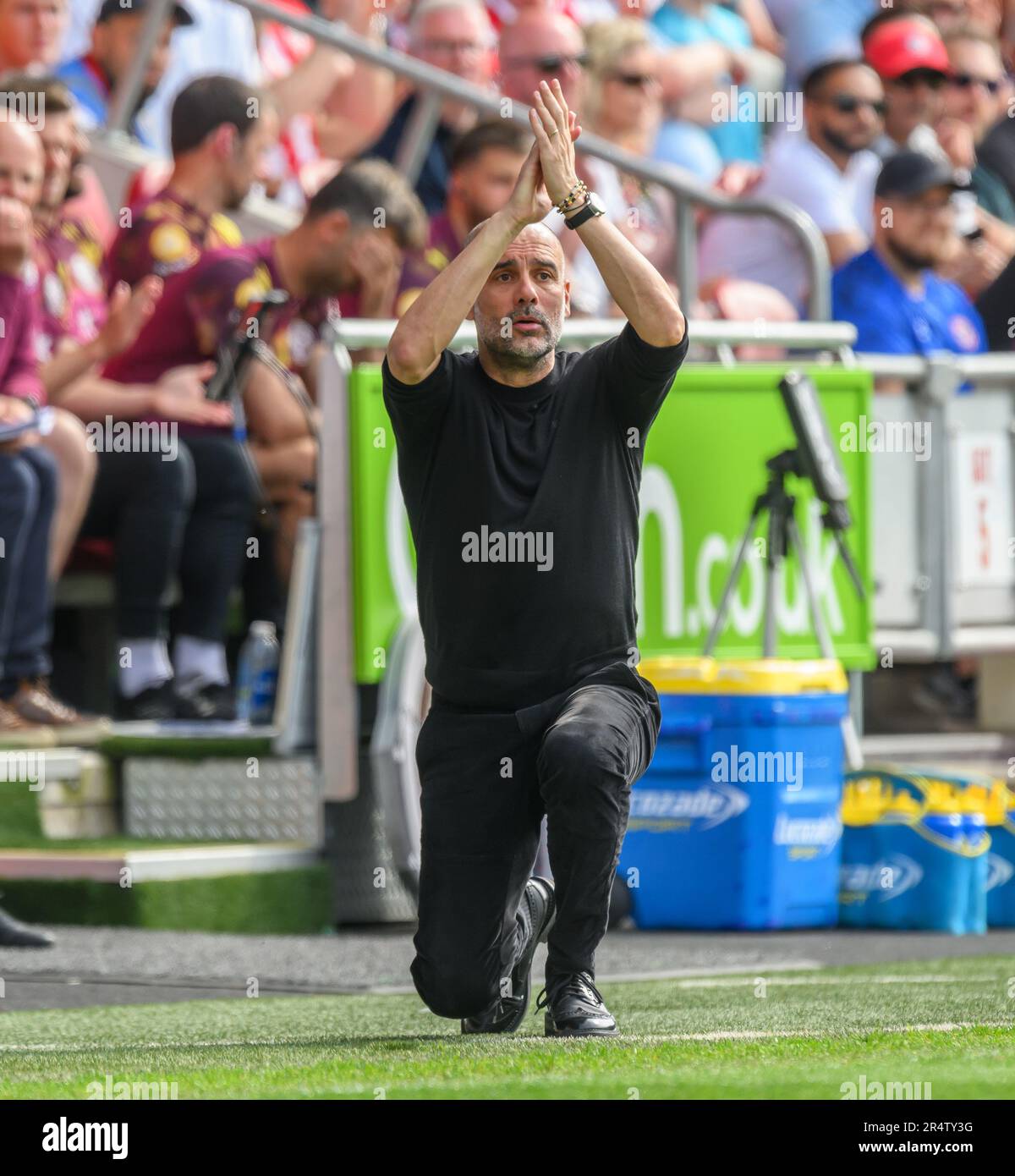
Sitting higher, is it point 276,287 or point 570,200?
point 276,287

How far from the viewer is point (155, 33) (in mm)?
11156

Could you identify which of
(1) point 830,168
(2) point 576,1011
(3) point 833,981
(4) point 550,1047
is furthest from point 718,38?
(4) point 550,1047

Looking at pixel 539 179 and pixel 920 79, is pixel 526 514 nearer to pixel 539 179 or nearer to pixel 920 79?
pixel 539 179

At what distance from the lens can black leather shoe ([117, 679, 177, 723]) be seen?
9.62m

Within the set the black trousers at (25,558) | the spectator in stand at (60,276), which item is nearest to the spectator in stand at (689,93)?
the spectator in stand at (60,276)

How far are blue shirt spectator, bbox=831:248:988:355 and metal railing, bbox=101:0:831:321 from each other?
4.7 inches

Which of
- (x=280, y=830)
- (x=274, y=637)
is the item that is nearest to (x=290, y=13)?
(x=274, y=637)

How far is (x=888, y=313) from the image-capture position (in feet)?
36.8

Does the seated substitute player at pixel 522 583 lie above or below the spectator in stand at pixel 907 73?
below

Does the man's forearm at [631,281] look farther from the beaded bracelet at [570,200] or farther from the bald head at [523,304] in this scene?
the bald head at [523,304]

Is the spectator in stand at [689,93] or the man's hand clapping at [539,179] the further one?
the spectator in stand at [689,93]

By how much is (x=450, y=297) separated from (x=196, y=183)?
16.3ft

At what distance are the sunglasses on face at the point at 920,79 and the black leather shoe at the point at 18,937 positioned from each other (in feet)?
24.3

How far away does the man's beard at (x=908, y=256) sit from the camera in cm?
1139
